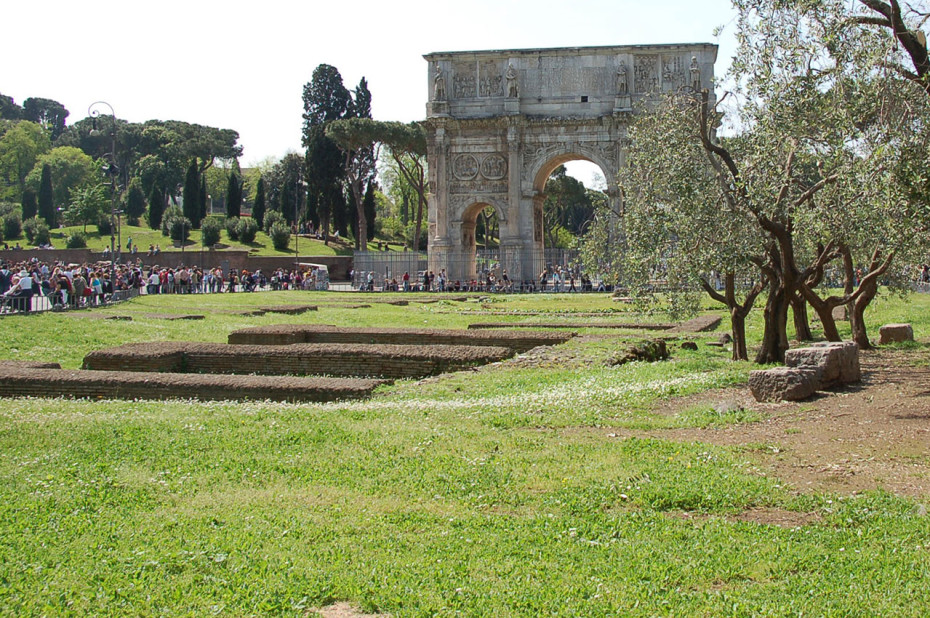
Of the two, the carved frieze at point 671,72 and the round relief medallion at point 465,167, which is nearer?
the carved frieze at point 671,72

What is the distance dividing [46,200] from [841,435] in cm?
7359

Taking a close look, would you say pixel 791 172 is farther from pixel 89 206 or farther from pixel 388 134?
pixel 89 206

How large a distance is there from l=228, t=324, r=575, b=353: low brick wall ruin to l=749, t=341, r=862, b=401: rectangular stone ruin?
4.79m

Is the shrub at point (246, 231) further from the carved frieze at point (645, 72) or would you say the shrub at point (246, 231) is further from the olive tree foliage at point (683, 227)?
the olive tree foliage at point (683, 227)

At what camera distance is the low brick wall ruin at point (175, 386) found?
29.5ft

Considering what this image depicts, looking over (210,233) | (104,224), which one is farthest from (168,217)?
(210,233)

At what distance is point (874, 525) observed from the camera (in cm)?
470

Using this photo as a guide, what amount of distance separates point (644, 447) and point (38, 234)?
210 ft

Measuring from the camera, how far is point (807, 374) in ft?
28.2

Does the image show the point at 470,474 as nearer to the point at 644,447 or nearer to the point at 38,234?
the point at 644,447

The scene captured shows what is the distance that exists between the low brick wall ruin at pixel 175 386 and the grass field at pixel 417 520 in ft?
2.48

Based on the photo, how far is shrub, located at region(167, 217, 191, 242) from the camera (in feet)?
197

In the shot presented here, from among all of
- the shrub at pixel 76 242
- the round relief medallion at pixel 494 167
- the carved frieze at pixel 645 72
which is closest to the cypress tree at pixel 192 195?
the shrub at pixel 76 242

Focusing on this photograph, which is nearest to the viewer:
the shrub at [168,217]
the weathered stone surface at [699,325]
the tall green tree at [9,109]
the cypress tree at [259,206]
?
the weathered stone surface at [699,325]
